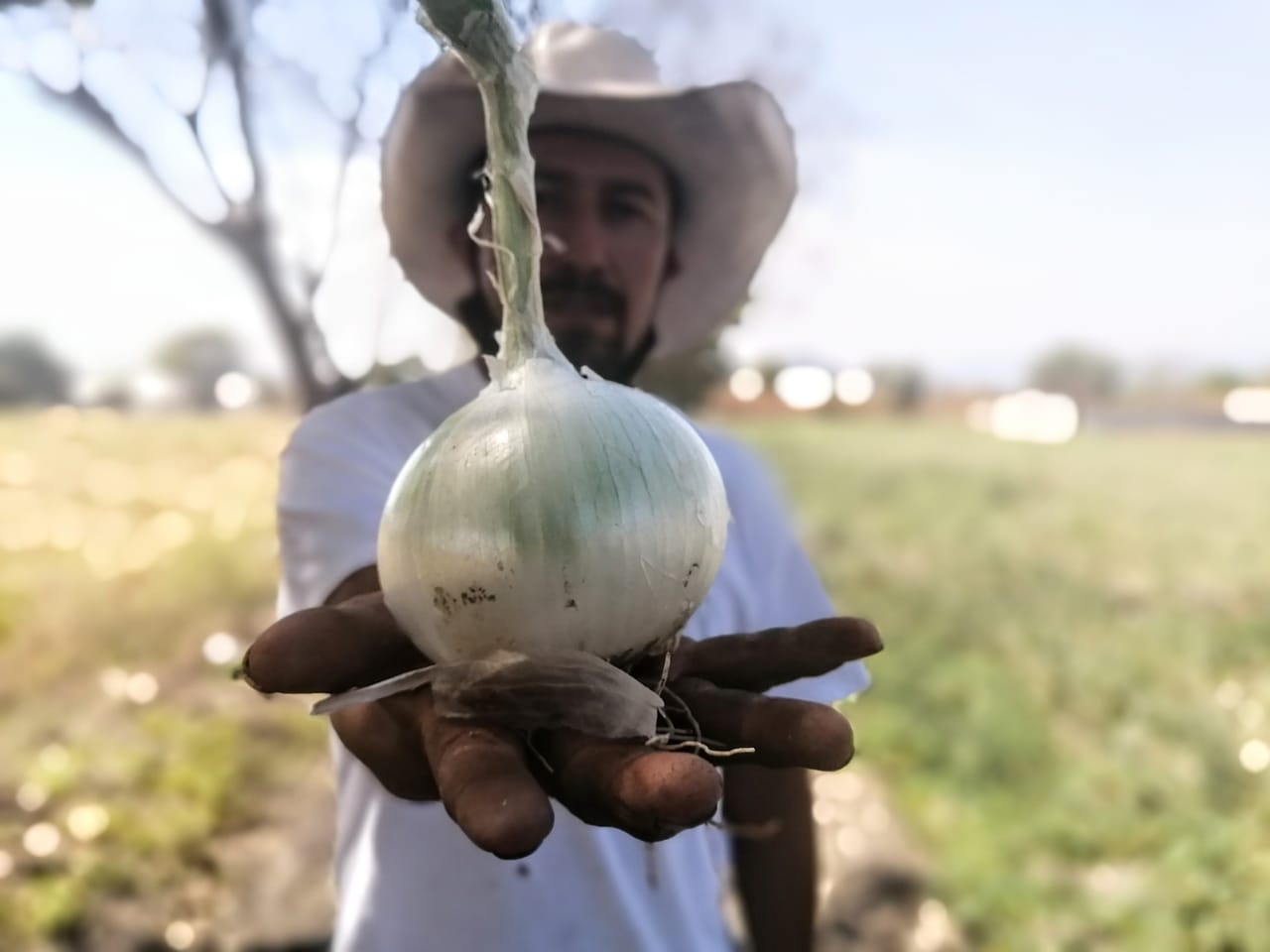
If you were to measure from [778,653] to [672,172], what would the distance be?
0.63 m

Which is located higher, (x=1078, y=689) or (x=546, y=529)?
(x=546, y=529)

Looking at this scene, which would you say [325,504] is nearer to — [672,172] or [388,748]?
Answer: [388,748]

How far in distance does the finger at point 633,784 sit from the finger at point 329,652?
12cm

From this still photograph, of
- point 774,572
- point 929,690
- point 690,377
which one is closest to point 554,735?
point 774,572

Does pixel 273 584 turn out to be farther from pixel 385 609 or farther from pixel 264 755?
pixel 385 609

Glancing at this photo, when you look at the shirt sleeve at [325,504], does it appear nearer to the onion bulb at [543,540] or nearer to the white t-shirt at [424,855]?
the white t-shirt at [424,855]

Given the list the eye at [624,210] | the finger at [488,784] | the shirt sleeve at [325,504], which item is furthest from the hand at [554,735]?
the eye at [624,210]

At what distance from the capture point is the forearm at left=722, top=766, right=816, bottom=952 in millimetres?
970

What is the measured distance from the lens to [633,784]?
434 mm

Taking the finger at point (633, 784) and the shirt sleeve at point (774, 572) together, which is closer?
the finger at point (633, 784)

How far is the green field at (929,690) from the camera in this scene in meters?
1.70

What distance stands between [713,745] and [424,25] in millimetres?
447

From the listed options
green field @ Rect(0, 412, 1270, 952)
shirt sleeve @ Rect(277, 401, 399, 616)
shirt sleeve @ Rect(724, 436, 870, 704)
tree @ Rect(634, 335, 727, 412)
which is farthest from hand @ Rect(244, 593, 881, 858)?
tree @ Rect(634, 335, 727, 412)

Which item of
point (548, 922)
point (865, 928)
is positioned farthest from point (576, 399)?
point (865, 928)
